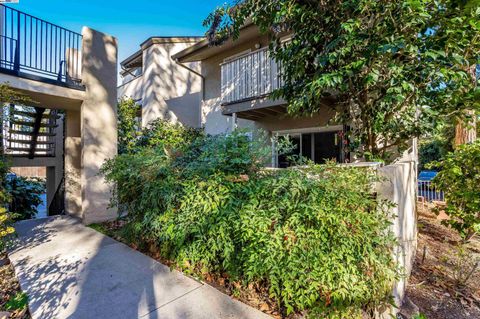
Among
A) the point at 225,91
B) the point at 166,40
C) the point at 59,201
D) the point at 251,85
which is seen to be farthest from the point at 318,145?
the point at 166,40

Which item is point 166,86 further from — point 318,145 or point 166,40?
point 318,145

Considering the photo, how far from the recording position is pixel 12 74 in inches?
201

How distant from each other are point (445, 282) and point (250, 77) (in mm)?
6328

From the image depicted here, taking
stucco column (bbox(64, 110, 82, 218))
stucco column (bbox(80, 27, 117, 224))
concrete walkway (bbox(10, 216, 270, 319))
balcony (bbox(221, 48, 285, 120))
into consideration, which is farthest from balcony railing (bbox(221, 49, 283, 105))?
concrete walkway (bbox(10, 216, 270, 319))

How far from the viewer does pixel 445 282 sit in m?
3.72

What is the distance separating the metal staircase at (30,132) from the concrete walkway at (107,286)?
4281 mm

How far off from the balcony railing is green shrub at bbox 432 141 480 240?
13.4ft

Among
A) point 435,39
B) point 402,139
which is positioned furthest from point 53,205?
point 435,39

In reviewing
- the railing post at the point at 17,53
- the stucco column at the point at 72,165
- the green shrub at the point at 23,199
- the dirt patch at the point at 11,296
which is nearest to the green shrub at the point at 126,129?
the stucco column at the point at 72,165

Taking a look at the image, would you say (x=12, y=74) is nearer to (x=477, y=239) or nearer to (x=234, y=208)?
(x=234, y=208)

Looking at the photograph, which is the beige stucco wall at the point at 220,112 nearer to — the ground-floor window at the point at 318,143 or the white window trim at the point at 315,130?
the white window trim at the point at 315,130

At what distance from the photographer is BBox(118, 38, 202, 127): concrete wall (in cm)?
1234

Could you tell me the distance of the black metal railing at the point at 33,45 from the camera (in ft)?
18.1

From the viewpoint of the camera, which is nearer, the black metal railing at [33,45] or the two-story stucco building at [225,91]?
the black metal railing at [33,45]
